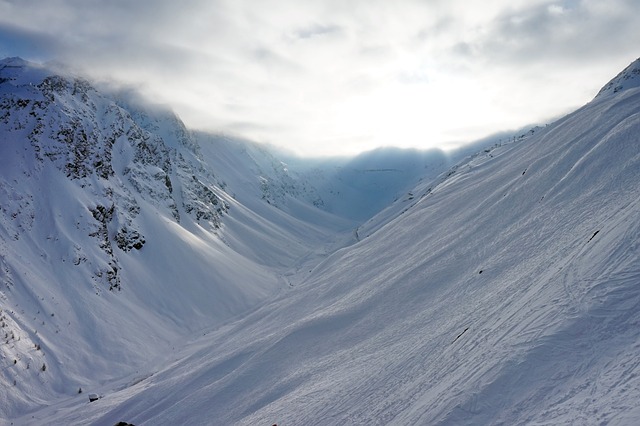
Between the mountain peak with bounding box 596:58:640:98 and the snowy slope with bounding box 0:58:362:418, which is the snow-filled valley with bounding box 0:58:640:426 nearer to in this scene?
the snowy slope with bounding box 0:58:362:418

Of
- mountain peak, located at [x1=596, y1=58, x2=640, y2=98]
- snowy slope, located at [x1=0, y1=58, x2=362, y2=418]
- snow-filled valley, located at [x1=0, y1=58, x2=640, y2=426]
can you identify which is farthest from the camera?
mountain peak, located at [x1=596, y1=58, x2=640, y2=98]

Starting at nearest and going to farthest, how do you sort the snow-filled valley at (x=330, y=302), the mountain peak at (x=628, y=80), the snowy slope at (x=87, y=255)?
1. the snow-filled valley at (x=330, y=302)
2. the snowy slope at (x=87, y=255)
3. the mountain peak at (x=628, y=80)

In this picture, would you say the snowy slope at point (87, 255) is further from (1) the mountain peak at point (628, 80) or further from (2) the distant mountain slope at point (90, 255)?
(1) the mountain peak at point (628, 80)

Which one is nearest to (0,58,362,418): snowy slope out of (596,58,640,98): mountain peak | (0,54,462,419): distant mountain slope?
(0,54,462,419): distant mountain slope

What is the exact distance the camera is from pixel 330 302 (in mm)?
31578

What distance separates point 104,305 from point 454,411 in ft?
133

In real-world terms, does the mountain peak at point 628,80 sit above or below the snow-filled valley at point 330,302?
above

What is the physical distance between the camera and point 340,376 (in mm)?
17156

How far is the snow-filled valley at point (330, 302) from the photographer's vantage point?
1042 cm

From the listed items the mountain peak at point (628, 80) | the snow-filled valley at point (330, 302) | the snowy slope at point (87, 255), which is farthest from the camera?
the mountain peak at point (628, 80)

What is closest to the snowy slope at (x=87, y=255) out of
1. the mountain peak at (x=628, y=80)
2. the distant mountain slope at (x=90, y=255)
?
the distant mountain slope at (x=90, y=255)

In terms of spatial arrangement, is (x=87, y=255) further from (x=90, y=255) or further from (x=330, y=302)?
(x=330, y=302)

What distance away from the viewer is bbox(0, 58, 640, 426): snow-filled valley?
1042 centimetres

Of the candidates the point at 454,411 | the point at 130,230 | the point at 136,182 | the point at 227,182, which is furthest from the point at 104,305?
the point at 227,182
